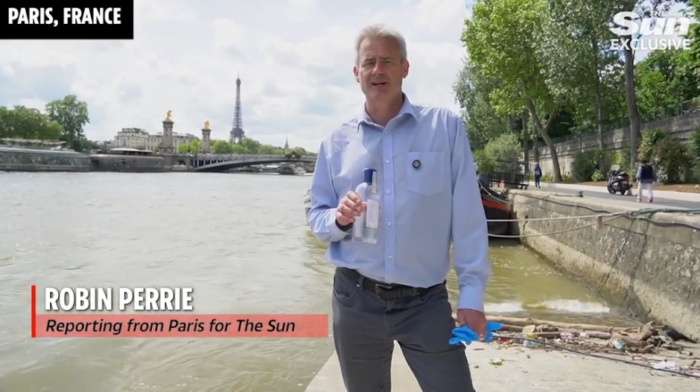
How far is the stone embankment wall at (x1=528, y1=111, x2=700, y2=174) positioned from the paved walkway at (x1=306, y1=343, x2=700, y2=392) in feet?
59.5

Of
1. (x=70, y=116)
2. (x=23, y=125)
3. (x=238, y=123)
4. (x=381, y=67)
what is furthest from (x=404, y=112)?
(x=238, y=123)

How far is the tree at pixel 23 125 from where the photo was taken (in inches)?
3152

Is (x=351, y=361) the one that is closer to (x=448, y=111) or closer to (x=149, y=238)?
(x=448, y=111)

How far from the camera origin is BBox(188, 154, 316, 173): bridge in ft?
286

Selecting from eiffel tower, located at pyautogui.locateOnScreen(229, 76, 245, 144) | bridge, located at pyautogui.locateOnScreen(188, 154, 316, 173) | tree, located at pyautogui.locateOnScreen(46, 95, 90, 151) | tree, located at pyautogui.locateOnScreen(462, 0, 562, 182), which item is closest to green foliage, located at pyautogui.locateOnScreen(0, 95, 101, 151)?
tree, located at pyautogui.locateOnScreen(46, 95, 90, 151)

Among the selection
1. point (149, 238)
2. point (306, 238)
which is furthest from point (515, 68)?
point (149, 238)

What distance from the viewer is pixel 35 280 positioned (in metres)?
10.3

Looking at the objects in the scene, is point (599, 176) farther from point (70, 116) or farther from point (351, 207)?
point (70, 116)

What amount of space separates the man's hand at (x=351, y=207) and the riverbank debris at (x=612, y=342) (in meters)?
3.32

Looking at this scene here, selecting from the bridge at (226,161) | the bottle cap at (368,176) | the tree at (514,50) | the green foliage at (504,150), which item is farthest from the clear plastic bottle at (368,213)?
the bridge at (226,161)

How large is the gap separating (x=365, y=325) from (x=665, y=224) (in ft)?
18.8

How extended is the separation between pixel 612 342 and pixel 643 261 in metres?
2.63

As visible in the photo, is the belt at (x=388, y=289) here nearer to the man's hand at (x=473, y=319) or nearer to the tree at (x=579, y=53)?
the man's hand at (x=473, y=319)

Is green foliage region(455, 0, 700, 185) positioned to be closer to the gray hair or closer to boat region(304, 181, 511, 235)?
boat region(304, 181, 511, 235)
